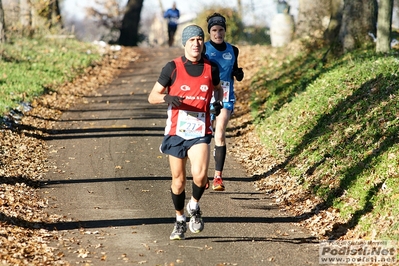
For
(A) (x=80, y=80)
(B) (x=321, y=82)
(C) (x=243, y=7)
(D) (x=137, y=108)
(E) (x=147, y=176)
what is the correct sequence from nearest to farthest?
(E) (x=147, y=176) < (B) (x=321, y=82) < (D) (x=137, y=108) < (A) (x=80, y=80) < (C) (x=243, y=7)

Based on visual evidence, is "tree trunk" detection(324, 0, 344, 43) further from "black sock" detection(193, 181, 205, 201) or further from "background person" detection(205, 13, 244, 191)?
"black sock" detection(193, 181, 205, 201)

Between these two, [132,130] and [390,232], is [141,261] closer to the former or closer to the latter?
[390,232]

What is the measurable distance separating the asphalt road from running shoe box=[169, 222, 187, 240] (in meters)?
0.07

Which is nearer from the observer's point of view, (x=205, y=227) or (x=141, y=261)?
(x=141, y=261)

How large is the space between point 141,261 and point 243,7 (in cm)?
3595

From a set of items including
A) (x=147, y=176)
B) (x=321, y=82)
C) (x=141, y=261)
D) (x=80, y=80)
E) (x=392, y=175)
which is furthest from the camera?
(x=80, y=80)

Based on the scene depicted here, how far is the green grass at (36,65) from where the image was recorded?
19.9 m

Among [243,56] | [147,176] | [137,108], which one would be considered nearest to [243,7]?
[243,56]

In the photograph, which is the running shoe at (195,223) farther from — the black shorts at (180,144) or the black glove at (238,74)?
the black glove at (238,74)

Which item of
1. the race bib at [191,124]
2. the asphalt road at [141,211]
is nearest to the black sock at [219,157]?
the asphalt road at [141,211]

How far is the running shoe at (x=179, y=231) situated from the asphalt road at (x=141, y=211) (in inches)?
2.8

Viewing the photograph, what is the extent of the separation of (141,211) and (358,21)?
1082cm

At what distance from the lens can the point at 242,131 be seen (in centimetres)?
1708

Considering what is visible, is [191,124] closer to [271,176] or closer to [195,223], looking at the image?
[195,223]
